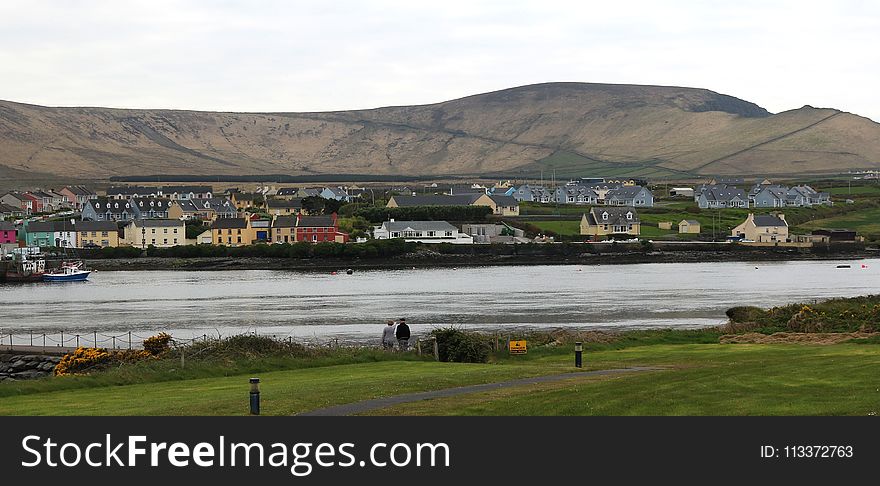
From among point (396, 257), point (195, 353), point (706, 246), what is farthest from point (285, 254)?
point (195, 353)

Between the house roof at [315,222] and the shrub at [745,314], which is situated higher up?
the house roof at [315,222]

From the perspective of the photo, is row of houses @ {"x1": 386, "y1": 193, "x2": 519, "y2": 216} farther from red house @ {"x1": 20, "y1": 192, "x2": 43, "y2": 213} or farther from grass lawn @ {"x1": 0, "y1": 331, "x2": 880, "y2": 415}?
→ grass lawn @ {"x1": 0, "y1": 331, "x2": 880, "y2": 415}

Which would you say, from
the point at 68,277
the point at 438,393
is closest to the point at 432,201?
the point at 68,277

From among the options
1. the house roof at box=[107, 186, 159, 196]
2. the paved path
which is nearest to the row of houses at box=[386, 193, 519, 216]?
the house roof at box=[107, 186, 159, 196]

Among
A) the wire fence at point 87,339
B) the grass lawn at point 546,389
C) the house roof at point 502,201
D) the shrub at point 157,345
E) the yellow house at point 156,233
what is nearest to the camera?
the grass lawn at point 546,389

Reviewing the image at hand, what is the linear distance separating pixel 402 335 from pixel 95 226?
89067 mm

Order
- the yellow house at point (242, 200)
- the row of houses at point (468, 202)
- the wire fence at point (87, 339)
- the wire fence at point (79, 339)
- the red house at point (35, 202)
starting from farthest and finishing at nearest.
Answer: the red house at point (35, 202), the yellow house at point (242, 200), the row of houses at point (468, 202), the wire fence at point (79, 339), the wire fence at point (87, 339)

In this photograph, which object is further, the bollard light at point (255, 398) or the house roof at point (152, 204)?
the house roof at point (152, 204)

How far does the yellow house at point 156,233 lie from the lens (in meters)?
112

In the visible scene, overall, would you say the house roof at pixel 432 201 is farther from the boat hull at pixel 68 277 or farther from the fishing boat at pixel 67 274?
the boat hull at pixel 68 277

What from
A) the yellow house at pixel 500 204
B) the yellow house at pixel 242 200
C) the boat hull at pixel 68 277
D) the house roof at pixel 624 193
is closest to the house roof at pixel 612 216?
the yellow house at pixel 500 204

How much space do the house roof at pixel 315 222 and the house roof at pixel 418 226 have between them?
5788mm

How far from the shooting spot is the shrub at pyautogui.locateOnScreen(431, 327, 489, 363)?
2970 cm

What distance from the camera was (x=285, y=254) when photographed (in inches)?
4107
